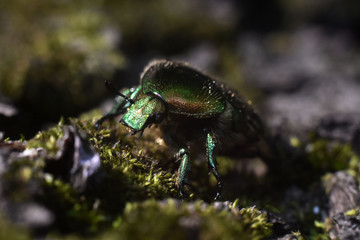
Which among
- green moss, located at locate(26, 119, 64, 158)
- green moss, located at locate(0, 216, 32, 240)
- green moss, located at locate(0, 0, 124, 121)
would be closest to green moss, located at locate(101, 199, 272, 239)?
green moss, located at locate(0, 216, 32, 240)

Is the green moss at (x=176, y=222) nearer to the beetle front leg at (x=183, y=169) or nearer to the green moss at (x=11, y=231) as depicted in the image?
the beetle front leg at (x=183, y=169)

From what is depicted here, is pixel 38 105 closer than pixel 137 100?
No

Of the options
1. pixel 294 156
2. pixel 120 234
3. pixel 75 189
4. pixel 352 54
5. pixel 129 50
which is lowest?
pixel 120 234

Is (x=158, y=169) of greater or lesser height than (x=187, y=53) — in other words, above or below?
below

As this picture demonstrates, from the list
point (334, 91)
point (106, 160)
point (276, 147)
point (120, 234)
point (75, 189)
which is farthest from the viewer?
point (334, 91)

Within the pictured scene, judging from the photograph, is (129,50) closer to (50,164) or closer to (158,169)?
(158,169)

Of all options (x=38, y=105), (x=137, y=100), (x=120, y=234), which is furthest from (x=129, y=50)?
(x=120, y=234)

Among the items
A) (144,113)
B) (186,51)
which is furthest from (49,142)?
(186,51)
